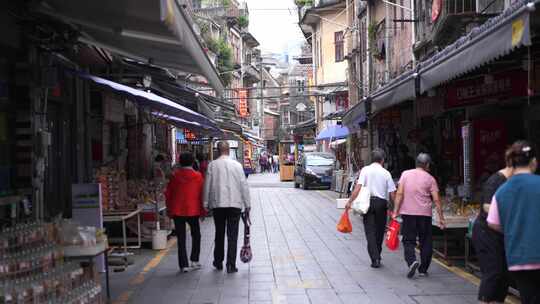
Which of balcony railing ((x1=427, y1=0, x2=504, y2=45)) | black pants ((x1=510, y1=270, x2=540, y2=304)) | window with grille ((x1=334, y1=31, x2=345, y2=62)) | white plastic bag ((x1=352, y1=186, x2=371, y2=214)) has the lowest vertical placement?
black pants ((x1=510, y1=270, x2=540, y2=304))

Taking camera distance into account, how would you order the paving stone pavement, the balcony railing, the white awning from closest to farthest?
the white awning
the paving stone pavement
the balcony railing

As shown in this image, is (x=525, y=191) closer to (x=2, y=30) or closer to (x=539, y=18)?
(x=539, y=18)

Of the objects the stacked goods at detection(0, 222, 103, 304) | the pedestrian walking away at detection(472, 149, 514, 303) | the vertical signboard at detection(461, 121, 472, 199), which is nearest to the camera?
the stacked goods at detection(0, 222, 103, 304)

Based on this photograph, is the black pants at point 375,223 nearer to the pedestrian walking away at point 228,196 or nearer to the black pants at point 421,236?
the black pants at point 421,236

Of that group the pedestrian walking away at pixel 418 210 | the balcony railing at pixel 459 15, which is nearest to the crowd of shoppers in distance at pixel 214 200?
the pedestrian walking away at pixel 418 210

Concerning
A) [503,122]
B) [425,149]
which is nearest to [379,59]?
[425,149]

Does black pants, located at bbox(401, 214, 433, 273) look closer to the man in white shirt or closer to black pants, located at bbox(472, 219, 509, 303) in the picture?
the man in white shirt

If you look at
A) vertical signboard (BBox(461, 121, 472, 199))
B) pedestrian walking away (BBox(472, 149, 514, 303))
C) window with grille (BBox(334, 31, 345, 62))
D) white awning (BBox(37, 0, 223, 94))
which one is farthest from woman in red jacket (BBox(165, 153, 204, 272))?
window with grille (BBox(334, 31, 345, 62))

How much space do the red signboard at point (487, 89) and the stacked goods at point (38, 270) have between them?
6.34 meters

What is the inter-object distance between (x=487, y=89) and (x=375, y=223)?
8.72 ft

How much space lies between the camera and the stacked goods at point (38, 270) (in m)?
5.20

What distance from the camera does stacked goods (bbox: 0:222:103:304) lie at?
5.20m

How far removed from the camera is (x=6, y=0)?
7.62 metres

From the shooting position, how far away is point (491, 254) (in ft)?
19.3
